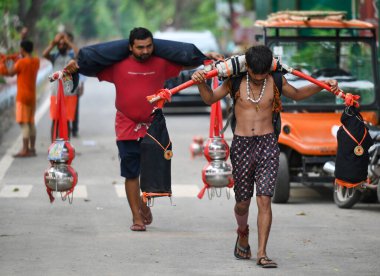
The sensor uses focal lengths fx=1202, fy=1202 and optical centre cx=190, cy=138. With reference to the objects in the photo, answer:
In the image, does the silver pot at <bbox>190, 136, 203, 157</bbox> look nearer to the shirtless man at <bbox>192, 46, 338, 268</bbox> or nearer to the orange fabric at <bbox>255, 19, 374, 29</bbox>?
the orange fabric at <bbox>255, 19, 374, 29</bbox>

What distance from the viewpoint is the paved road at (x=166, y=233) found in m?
9.45

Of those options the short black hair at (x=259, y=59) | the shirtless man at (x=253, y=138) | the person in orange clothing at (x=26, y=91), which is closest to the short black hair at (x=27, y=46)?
the person in orange clothing at (x=26, y=91)

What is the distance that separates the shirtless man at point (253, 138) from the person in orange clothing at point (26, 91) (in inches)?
367

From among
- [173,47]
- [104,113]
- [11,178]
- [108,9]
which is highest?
[173,47]

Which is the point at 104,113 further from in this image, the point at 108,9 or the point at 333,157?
the point at 108,9

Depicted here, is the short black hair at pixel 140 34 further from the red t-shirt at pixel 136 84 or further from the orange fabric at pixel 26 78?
the orange fabric at pixel 26 78

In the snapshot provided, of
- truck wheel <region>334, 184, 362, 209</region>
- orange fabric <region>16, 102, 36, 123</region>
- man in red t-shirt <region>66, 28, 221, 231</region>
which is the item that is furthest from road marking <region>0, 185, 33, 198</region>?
orange fabric <region>16, 102, 36, 123</region>

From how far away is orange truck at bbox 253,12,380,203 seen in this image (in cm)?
1339

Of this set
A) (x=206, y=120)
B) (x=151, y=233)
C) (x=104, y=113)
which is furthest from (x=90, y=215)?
(x=104, y=113)

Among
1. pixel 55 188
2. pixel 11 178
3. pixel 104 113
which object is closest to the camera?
pixel 55 188

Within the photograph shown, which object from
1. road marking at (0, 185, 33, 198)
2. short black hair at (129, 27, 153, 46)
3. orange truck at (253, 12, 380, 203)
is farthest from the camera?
road marking at (0, 185, 33, 198)

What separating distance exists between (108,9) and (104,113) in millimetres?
115973

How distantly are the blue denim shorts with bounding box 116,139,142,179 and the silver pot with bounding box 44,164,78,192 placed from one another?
33.7 inches

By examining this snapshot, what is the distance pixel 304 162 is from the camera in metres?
13.3
